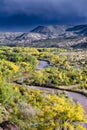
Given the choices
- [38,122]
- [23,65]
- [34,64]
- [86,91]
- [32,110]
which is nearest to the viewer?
[38,122]

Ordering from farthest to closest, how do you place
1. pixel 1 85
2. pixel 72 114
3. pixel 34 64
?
pixel 34 64
pixel 1 85
pixel 72 114

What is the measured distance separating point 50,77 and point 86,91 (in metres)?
24.8

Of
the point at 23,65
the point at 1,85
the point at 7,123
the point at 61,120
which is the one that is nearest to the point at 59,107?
the point at 61,120

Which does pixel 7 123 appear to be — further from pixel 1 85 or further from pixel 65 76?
pixel 65 76

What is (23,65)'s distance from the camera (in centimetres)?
16462

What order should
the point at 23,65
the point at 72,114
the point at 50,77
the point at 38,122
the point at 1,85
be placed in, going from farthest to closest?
1. the point at 23,65
2. the point at 50,77
3. the point at 1,85
4. the point at 38,122
5. the point at 72,114

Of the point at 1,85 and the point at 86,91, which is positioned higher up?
the point at 1,85

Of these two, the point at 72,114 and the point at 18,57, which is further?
the point at 18,57

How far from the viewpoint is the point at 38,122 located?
50.6m

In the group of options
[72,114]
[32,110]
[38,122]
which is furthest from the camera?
[32,110]

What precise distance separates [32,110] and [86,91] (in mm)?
58957

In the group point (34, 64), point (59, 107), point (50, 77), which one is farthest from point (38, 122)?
point (34, 64)

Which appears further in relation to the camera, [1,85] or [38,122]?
[1,85]

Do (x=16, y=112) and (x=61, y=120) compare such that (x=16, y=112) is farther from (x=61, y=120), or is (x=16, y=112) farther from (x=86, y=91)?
(x=86, y=91)
